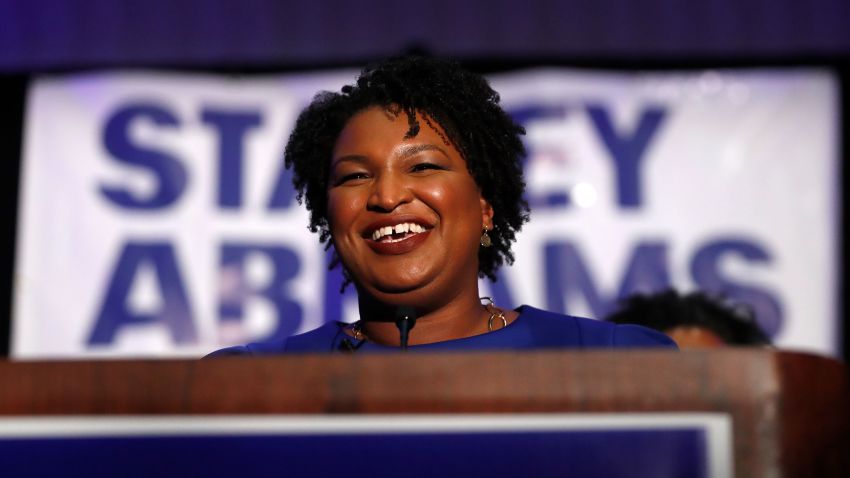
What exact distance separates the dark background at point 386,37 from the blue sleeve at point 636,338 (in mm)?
2376

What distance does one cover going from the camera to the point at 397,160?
5.95 feet

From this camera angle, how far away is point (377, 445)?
90 centimetres

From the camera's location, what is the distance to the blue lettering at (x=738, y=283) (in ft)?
12.6

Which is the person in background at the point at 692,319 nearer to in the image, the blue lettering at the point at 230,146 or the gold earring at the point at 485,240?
the gold earring at the point at 485,240

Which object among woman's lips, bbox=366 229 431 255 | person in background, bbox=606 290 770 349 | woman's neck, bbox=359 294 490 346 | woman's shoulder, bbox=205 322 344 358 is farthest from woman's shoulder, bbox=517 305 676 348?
person in background, bbox=606 290 770 349

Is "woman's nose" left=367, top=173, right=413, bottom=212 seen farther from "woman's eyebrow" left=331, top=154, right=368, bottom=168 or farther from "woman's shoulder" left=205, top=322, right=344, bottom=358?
"woman's shoulder" left=205, top=322, right=344, bottom=358

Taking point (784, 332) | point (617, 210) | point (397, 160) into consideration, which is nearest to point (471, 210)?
point (397, 160)

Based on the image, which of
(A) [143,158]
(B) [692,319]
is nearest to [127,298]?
(A) [143,158]

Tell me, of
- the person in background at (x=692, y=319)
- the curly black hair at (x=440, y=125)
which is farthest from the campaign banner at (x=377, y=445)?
the person in background at (x=692, y=319)

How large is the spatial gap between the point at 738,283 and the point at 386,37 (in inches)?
60.8

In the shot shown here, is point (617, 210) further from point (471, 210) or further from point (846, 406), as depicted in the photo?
point (846, 406)

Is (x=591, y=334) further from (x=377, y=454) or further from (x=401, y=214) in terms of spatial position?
(x=377, y=454)

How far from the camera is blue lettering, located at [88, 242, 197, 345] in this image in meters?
3.96

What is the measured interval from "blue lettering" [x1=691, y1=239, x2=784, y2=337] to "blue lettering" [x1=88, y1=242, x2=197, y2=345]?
72.1 inches
